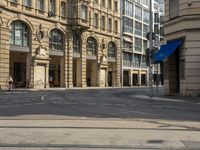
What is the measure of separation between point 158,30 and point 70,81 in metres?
48.3

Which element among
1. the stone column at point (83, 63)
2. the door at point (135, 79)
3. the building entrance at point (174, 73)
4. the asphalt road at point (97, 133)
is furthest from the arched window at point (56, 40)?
the asphalt road at point (97, 133)

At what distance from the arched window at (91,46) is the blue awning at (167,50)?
126 ft

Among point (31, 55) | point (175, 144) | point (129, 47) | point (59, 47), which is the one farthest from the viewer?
point (129, 47)

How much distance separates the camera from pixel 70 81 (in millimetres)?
67062

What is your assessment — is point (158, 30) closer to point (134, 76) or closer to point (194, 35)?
point (134, 76)

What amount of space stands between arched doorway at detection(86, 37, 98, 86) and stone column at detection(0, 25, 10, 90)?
21.7 metres

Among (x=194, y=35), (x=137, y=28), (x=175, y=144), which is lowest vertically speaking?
(x=175, y=144)

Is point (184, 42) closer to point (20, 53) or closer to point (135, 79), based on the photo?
point (20, 53)

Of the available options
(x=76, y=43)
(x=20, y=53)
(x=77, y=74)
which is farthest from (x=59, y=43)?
(x=77, y=74)

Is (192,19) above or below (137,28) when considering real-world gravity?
below

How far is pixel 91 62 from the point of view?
76.9 metres

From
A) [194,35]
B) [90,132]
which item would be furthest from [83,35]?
[90,132]

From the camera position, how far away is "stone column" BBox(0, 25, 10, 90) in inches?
2057

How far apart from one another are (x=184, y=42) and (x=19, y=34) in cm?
2786
